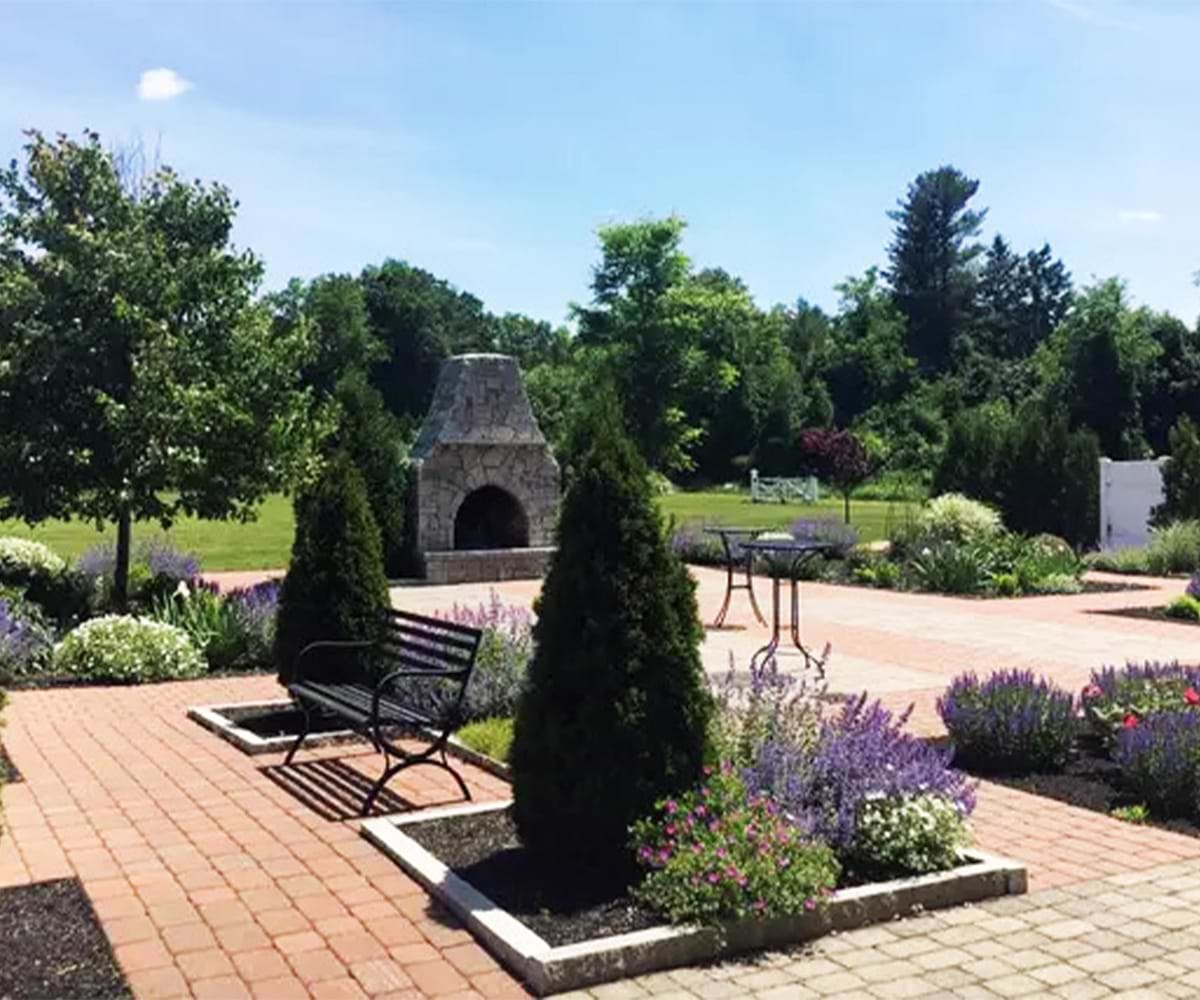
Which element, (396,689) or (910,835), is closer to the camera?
(910,835)

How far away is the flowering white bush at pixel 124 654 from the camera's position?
10.3m

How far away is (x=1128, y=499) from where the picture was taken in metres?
23.3

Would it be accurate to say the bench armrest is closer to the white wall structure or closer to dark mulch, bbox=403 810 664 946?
dark mulch, bbox=403 810 664 946

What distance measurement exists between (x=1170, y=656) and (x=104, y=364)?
1128cm

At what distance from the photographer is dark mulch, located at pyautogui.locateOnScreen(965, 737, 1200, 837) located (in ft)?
20.7

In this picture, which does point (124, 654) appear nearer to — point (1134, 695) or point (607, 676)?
point (607, 676)

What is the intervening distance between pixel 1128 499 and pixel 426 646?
1932 cm

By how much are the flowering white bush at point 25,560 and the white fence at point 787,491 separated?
112 ft

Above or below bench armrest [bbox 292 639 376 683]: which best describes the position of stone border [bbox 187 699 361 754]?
below

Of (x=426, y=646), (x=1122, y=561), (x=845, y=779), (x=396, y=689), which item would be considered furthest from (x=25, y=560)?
(x=1122, y=561)

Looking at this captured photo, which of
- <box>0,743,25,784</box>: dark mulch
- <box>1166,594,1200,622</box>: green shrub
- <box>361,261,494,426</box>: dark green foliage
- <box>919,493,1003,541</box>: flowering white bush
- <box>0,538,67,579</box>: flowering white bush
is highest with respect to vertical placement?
<box>361,261,494,426</box>: dark green foliage

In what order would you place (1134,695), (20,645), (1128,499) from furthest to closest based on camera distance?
(1128,499) < (20,645) < (1134,695)

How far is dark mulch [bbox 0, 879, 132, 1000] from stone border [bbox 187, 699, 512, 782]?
2564 millimetres

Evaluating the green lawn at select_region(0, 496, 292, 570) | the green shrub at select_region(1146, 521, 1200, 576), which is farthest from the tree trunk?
the green shrub at select_region(1146, 521, 1200, 576)
